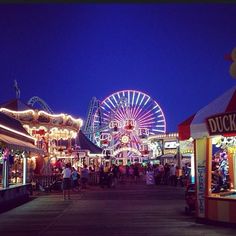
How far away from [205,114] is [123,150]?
56.6 meters

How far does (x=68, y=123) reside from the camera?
33438 mm

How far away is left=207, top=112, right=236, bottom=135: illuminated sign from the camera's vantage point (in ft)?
37.9

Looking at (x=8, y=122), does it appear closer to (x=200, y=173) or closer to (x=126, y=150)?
(x=200, y=173)

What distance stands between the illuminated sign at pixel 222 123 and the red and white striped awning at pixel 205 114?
0.54ft

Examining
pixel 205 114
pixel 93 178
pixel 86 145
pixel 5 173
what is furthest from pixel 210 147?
pixel 86 145

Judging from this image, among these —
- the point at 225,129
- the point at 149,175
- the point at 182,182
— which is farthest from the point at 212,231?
the point at 149,175

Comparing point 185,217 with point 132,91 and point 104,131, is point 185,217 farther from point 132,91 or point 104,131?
point 104,131

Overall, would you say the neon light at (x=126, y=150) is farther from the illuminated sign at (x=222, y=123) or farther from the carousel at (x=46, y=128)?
the illuminated sign at (x=222, y=123)

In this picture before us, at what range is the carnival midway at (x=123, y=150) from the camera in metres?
12.3

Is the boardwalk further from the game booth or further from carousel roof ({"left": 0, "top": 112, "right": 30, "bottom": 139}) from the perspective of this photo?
carousel roof ({"left": 0, "top": 112, "right": 30, "bottom": 139})

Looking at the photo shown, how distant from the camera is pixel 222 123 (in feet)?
38.7

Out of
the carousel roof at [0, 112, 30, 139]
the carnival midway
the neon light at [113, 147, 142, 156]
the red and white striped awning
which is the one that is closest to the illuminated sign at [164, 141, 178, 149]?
the carnival midway

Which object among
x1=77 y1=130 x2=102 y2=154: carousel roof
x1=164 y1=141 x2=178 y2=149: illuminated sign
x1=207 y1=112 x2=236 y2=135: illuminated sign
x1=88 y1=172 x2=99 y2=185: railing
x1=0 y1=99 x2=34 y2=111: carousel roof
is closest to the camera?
x1=207 y1=112 x2=236 y2=135: illuminated sign

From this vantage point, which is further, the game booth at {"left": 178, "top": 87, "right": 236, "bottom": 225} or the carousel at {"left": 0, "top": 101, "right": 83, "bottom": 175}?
the carousel at {"left": 0, "top": 101, "right": 83, "bottom": 175}
